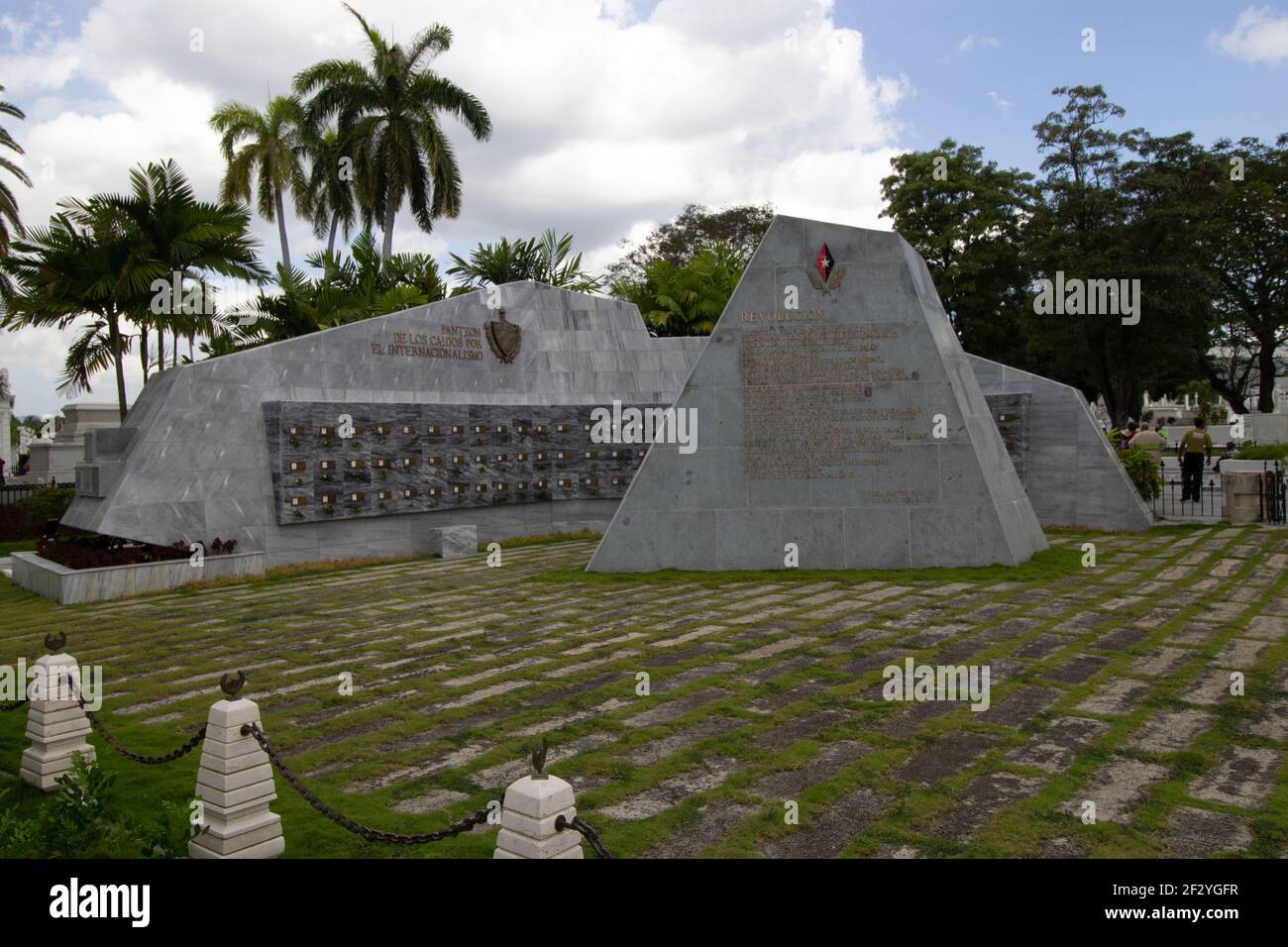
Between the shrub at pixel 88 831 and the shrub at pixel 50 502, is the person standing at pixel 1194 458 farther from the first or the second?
the shrub at pixel 50 502

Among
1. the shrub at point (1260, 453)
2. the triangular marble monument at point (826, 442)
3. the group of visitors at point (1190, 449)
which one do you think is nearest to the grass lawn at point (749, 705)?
the triangular marble monument at point (826, 442)

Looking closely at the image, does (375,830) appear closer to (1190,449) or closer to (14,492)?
(1190,449)

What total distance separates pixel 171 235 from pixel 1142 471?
1890 cm

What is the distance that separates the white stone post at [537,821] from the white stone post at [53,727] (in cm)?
346

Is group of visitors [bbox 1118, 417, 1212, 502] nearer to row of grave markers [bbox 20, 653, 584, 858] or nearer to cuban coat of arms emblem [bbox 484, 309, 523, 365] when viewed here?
cuban coat of arms emblem [bbox 484, 309, 523, 365]

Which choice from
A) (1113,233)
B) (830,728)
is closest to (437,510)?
(830,728)

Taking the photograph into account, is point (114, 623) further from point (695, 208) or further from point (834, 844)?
point (695, 208)

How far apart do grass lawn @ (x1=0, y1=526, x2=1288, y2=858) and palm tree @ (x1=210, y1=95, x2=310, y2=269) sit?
28553mm

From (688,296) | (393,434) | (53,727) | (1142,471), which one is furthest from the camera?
(688,296)

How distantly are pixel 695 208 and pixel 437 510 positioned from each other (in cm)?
3380

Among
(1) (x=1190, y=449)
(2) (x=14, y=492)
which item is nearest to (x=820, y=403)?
(1) (x=1190, y=449)

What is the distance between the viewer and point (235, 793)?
4484 millimetres

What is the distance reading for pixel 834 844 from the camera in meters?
4.48

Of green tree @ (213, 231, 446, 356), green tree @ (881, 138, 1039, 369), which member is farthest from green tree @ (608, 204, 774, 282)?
green tree @ (213, 231, 446, 356)
